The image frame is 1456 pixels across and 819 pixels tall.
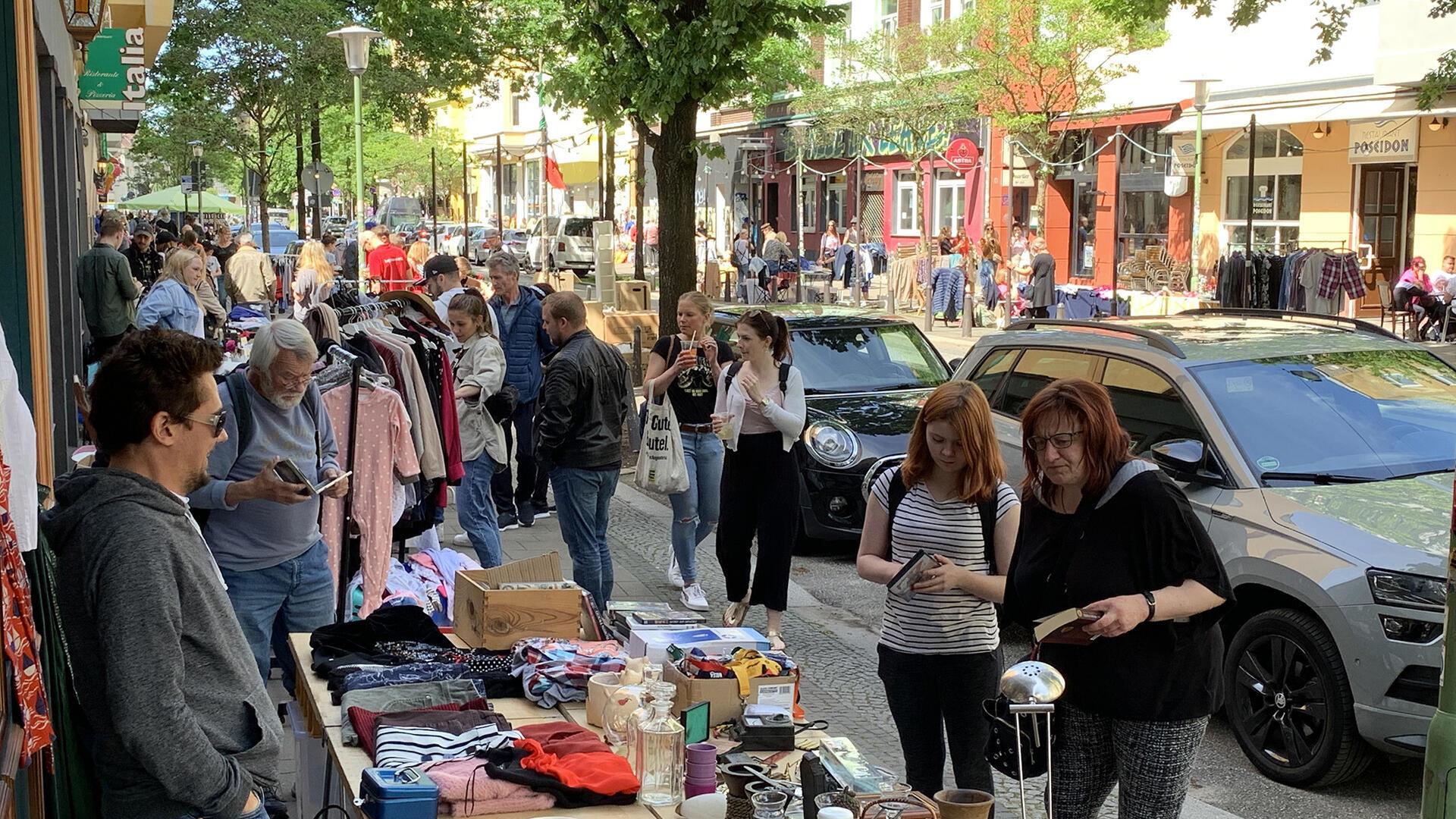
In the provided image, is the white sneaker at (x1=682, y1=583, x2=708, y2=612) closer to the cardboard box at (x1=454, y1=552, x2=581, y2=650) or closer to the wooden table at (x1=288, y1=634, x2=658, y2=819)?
the cardboard box at (x1=454, y1=552, x2=581, y2=650)

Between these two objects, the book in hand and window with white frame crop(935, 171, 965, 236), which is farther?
window with white frame crop(935, 171, 965, 236)

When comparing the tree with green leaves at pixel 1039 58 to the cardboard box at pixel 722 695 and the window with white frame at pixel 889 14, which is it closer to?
the window with white frame at pixel 889 14

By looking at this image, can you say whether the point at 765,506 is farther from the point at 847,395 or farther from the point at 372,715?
the point at 372,715

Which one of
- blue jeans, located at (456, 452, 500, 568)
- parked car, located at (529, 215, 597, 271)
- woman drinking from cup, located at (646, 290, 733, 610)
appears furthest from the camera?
parked car, located at (529, 215, 597, 271)

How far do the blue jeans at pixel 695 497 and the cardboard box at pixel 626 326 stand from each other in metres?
10.8

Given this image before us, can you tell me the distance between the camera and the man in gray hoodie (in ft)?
10.7

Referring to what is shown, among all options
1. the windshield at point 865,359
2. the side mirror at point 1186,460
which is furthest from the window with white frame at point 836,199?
the side mirror at point 1186,460

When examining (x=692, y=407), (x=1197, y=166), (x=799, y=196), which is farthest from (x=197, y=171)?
(x=692, y=407)

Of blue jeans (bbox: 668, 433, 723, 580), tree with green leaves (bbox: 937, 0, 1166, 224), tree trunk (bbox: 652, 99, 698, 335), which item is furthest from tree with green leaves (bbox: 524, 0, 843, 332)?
tree with green leaves (bbox: 937, 0, 1166, 224)

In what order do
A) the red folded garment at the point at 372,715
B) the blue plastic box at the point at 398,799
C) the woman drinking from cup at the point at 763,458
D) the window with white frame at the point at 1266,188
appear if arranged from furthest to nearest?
the window with white frame at the point at 1266,188 < the woman drinking from cup at the point at 763,458 < the red folded garment at the point at 372,715 < the blue plastic box at the point at 398,799

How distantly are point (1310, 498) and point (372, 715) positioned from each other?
439 centimetres

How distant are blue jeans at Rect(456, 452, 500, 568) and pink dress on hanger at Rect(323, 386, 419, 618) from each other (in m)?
1.70

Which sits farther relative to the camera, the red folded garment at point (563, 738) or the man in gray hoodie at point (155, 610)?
the red folded garment at point (563, 738)

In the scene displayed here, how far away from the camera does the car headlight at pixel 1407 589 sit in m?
5.97
